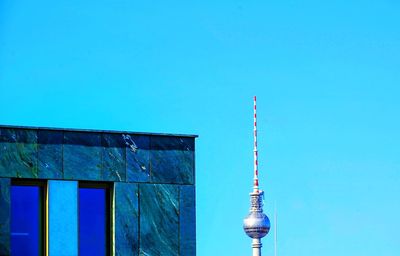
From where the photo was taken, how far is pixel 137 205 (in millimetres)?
22750

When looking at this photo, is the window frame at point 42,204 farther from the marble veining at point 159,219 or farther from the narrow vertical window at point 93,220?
the marble veining at point 159,219

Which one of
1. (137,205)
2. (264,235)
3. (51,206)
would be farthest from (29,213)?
(264,235)

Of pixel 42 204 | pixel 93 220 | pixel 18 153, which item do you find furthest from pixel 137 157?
pixel 18 153

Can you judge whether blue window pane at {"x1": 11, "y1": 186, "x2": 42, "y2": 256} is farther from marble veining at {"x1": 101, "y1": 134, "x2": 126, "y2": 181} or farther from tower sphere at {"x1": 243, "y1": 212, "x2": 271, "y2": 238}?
tower sphere at {"x1": 243, "y1": 212, "x2": 271, "y2": 238}

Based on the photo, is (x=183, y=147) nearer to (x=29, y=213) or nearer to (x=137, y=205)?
(x=137, y=205)

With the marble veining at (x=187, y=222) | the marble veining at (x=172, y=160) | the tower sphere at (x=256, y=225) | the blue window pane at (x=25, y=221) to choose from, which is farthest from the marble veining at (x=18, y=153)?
the tower sphere at (x=256, y=225)

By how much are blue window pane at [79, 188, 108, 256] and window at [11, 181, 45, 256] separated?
26.3 inches

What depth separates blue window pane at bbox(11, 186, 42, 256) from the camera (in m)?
21.9

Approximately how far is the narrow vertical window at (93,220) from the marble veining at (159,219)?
23.1 inches

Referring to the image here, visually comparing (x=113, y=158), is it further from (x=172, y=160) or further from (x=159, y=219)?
(x=159, y=219)

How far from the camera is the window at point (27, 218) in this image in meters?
21.9

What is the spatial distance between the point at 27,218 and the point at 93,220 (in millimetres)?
1127

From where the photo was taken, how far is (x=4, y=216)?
21.7m

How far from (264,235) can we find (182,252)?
11229 cm
